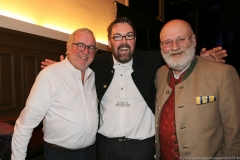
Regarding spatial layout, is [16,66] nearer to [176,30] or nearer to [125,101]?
[125,101]

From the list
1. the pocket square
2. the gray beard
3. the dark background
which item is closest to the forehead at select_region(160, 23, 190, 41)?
the gray beard

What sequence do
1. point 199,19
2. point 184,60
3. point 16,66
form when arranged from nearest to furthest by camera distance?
point 184,60, point 16,66, point 199,19

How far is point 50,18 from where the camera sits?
3654 millimetres

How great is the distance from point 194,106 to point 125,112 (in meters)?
0.69

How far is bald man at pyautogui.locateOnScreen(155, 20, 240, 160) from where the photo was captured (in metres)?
1.57

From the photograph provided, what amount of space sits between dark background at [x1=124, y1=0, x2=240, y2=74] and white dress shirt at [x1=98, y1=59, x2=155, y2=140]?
3086mm

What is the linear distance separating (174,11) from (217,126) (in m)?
6.69

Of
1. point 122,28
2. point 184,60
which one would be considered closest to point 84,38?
point 122,28

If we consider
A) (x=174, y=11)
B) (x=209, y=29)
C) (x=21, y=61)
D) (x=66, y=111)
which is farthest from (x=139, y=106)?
(x=209, y=29)

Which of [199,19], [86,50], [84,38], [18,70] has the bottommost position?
[18,70]

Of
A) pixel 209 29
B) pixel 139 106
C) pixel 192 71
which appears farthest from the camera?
pixel 209 29

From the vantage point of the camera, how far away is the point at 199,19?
8219 mm

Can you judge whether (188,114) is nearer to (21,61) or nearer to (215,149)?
(215,149)

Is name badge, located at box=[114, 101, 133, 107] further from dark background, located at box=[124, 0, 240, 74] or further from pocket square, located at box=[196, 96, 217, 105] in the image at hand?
dark background, located at box=[124, 0, 240, 74]
